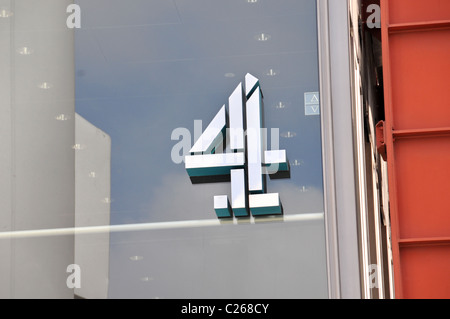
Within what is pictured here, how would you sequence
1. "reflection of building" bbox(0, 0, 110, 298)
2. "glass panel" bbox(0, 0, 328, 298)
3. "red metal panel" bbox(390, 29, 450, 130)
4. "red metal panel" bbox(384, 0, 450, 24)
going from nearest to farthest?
"glass panel" bbox(0, 0, 328, 298) → "reflection of building" bbox(0, 0, 110, 298) → "red metal panel" bbox(390, 29, 450, 130) → "red metal panel" bbox(384, 0, 450, 24)

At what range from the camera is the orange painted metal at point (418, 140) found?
8430 mm

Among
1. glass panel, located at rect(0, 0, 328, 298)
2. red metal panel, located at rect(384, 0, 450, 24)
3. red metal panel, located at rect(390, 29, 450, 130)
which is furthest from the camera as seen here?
red metal panel, located at rect(384, 0, 450, 24)

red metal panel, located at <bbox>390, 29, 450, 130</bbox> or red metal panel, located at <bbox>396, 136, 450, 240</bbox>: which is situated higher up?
red metal panel, located at <bbox>390, 29, 450, 130</bbox>

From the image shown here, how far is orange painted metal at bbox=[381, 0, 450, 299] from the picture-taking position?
27.7 ft

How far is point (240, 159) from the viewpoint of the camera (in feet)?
24.1

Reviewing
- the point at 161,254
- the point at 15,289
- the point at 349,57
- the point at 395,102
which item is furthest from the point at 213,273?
the point at 395,102

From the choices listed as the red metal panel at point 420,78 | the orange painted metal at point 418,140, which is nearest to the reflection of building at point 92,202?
the orange painted metal at point 418,140

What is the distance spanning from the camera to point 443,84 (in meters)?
8.77

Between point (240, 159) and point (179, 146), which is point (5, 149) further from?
point (240, 159)

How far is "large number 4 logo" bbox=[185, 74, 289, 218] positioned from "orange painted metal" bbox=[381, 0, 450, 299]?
1.71m

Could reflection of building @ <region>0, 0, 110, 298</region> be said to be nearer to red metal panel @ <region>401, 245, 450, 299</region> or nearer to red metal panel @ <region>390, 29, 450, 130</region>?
red metal panel @ <region>401, 245, 450, 299</region>

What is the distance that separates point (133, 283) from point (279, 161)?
1.55 meters

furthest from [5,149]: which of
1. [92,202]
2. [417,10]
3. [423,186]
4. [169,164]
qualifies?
[417,10]

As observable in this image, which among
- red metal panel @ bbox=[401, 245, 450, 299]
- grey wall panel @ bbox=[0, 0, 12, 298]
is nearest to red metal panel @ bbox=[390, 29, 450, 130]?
red metal panel @ bbox=[401, 245, 450, 299]
